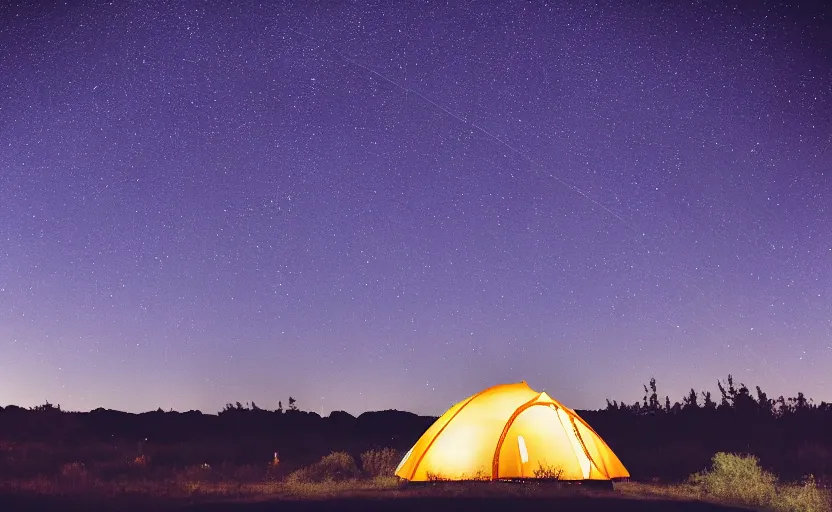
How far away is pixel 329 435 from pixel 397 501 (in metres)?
39.4

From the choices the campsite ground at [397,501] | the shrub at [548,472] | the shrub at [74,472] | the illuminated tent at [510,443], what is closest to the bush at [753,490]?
the campsite ground at [397,501]

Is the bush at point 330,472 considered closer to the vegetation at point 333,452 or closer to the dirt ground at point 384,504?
the vegetation at point 333,452

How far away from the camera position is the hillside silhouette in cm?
2572

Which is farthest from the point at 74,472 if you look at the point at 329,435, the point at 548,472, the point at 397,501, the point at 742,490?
the point at 329,435

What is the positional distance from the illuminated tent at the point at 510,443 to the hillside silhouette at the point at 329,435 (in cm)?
627

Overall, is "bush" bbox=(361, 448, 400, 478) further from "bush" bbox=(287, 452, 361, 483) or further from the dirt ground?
the dirt ground

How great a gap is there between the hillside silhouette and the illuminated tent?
627 cm

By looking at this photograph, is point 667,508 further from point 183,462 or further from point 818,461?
point 183,462

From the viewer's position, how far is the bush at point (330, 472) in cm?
1877

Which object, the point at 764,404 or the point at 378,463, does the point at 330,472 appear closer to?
the point at 378,463

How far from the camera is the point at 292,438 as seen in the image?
45.1 metres

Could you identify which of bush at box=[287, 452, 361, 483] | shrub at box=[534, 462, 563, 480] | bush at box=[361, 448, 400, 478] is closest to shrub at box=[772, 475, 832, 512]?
shrub at box=[534, 462, 563, 480]

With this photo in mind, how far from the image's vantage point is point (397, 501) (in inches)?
524

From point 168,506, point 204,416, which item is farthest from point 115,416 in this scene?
point 168,506
